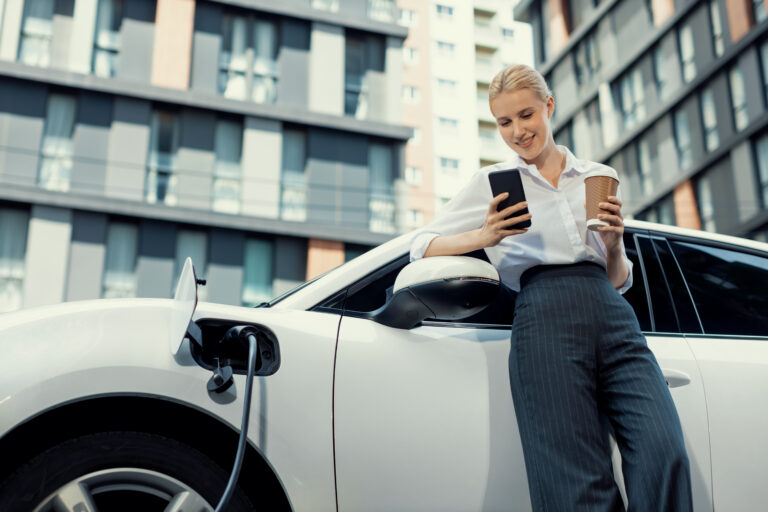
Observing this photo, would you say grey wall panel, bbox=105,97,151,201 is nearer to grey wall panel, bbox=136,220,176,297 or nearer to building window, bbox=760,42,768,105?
grey wall panel, bbox=136,220,176,297

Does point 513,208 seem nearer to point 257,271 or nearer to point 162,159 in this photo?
point 257,271

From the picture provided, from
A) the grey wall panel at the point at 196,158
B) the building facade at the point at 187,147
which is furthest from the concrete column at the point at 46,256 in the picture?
the grey wall panel at the point at 196,158

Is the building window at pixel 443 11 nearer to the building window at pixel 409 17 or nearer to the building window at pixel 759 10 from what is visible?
the building window at pixel 409 17

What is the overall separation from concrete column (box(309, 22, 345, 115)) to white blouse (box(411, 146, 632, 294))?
57.4ft

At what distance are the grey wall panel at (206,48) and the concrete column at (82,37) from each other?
2466mm

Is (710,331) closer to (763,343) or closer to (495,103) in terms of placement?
(763,343)

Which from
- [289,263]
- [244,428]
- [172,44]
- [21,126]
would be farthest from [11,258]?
[244,428]

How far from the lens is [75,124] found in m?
17.3

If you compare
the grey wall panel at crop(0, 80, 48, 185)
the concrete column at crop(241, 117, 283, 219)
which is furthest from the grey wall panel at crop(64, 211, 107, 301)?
the concrete column at crop(241, 117, 283, 219)

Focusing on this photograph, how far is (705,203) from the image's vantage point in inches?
835

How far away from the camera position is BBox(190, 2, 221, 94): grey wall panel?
18547mm

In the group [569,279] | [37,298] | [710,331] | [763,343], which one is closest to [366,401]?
[569,279]

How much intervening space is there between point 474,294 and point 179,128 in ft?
56.8

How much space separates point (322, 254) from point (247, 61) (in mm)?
5642
